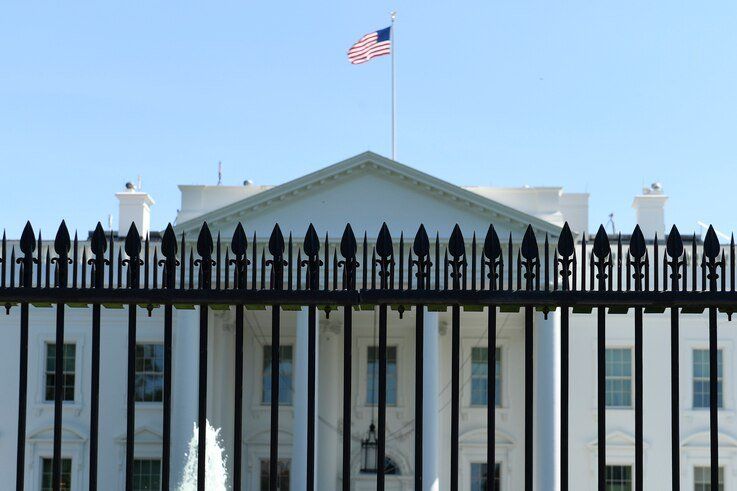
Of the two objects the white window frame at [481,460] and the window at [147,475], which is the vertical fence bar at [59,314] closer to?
the window at [147,475]

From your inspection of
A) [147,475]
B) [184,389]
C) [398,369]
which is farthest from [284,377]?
[147,475]

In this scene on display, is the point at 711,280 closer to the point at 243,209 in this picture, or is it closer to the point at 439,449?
the point at 243,209

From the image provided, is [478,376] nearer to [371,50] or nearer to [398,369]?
[398,369]

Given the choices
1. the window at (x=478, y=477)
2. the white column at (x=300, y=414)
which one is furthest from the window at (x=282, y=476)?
the window at (x=478, y=477)

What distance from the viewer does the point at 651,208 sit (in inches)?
1576

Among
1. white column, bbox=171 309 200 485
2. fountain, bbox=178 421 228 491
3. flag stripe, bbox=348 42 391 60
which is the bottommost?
fountain, bbox=178 421 228 491

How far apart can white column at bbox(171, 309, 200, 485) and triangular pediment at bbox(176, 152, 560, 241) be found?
2.43 metres

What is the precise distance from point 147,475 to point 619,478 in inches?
490

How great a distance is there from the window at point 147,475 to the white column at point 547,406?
9587 mm

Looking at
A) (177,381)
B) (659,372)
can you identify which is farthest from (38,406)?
(659,372)

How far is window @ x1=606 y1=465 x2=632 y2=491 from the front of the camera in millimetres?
34750

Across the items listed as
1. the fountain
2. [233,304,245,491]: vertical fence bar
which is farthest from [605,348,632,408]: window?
[233,304,245,491]: vertical fence bar

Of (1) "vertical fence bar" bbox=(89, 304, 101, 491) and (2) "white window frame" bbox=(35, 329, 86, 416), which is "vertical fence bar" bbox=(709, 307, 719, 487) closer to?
(1) "vertical fence bar" bbox=(89, 304, 101, 491)

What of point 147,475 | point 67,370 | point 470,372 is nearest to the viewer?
point 147,475
